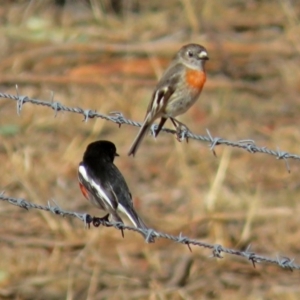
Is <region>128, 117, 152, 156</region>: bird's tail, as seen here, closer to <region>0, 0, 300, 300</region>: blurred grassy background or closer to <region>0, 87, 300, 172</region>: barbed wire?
<region>0, 87, 300, 172</region>: barbed wire

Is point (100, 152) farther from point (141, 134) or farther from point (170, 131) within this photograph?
point (170, 131)

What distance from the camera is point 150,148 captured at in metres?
12.0

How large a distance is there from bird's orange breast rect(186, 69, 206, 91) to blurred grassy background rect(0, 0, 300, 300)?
2401 millimetres

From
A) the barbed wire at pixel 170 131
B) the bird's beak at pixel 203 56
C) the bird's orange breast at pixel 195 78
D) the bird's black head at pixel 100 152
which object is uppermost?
the bird's beak at pixel 203 56

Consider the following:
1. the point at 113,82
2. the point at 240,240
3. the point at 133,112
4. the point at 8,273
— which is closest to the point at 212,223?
the point at 240,240

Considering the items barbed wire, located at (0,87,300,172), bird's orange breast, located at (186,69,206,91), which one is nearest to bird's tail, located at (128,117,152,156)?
barbed wire, located at (0,87,300,172)

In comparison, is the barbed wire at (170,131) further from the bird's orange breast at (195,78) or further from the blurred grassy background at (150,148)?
the blurred grassy background at (150,148)

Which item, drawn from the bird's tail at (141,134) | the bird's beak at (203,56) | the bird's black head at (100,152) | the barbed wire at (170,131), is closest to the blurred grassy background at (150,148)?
the bird's beak at (203,56)

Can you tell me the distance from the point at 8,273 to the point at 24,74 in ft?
15.1

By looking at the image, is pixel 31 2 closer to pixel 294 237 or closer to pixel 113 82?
pixel 113 82

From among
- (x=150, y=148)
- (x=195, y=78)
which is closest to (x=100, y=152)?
(x=195, y=78)

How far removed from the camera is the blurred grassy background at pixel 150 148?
30.1ft

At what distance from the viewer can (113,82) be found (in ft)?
43.3

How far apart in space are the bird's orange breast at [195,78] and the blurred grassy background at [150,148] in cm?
240
